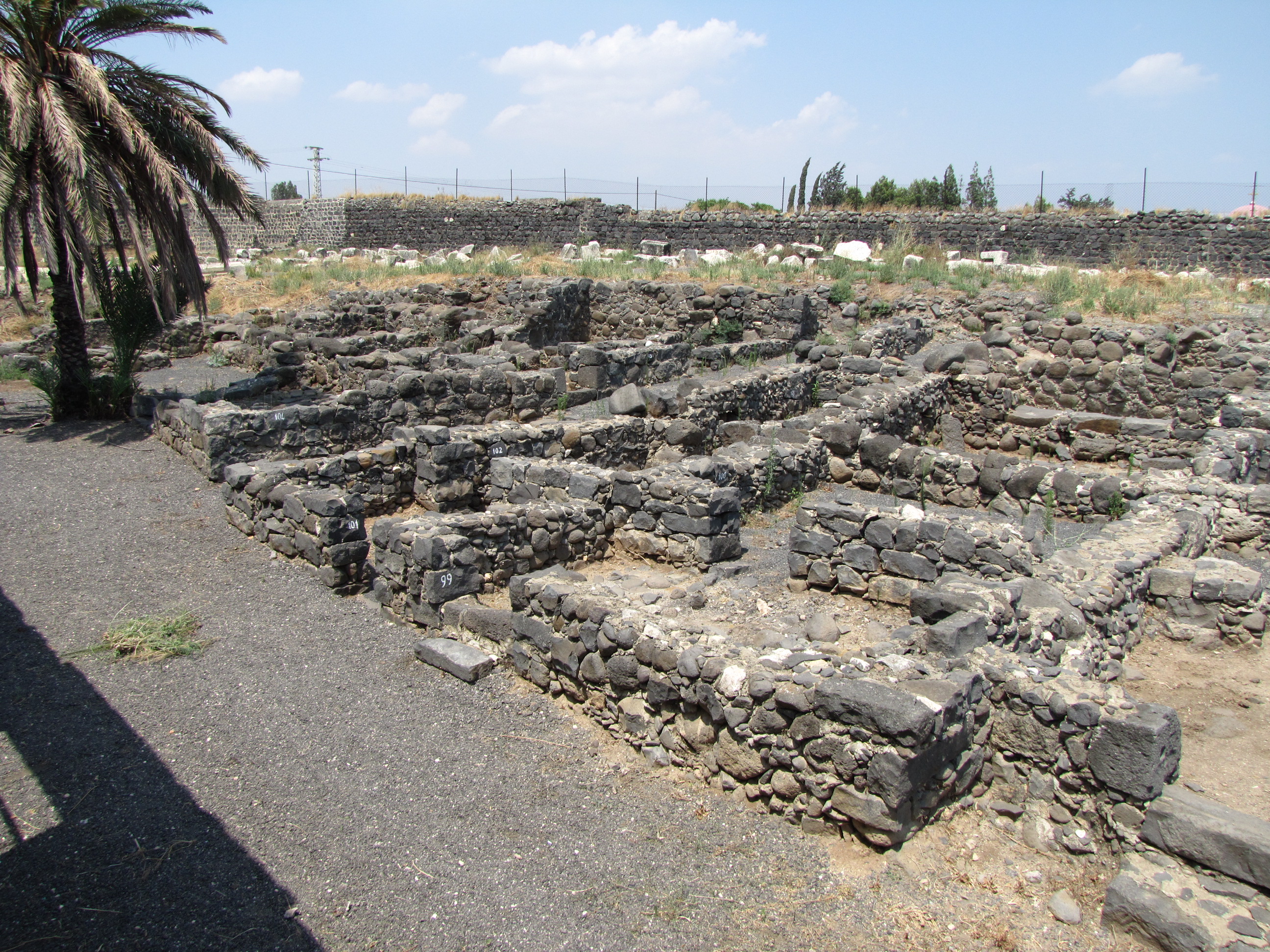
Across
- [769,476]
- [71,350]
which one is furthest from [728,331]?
[71,350]

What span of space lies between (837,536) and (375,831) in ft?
15.3

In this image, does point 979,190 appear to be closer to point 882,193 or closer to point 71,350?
point 882,193

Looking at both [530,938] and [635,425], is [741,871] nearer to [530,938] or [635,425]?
[530,938]

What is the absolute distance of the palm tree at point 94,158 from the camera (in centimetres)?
1073

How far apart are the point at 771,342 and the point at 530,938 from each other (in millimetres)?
15335

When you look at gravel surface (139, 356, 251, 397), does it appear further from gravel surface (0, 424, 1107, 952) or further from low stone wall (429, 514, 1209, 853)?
low stone wall (429, 514, 1209, 853)

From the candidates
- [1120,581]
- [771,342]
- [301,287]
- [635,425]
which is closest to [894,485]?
[635,425]

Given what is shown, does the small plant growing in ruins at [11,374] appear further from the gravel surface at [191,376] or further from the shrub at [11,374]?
the gravel surface at [191,376]

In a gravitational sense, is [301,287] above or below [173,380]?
above

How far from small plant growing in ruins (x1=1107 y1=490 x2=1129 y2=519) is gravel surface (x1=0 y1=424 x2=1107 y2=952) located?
615 centimetres

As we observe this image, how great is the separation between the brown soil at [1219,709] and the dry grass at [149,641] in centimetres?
730

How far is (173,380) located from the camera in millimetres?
16328

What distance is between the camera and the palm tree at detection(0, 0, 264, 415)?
1073 cm

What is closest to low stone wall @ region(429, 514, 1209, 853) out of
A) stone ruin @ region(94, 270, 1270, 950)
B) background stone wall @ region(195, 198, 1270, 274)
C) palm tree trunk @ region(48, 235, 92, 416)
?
stone ruin @ region(94, 270, 1270, 950)
